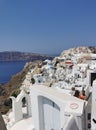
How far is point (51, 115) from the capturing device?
495 inches

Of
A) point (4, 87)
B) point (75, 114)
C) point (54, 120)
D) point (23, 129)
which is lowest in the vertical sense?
point (4, 87)

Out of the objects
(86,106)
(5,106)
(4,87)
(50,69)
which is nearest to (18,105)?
(86,106)

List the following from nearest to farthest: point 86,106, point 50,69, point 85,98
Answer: point 86,106
point 85,98
point 50,69

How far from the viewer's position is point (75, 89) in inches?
551

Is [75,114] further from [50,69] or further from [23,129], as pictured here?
[50,69]

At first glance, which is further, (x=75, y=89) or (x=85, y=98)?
(x=75, y=89)

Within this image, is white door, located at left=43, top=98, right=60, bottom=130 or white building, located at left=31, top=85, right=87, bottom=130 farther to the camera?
white door, located at left=43, top=98, right=60, bottom=130

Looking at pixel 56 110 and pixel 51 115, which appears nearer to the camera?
pixel 56 110

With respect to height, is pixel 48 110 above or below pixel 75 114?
below

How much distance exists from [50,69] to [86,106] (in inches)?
1247

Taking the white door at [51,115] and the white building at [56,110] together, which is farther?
the white door at [51,115]

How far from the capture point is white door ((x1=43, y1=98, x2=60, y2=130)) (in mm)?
12091

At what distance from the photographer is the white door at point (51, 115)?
12091mm

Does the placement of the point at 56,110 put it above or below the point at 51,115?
above
